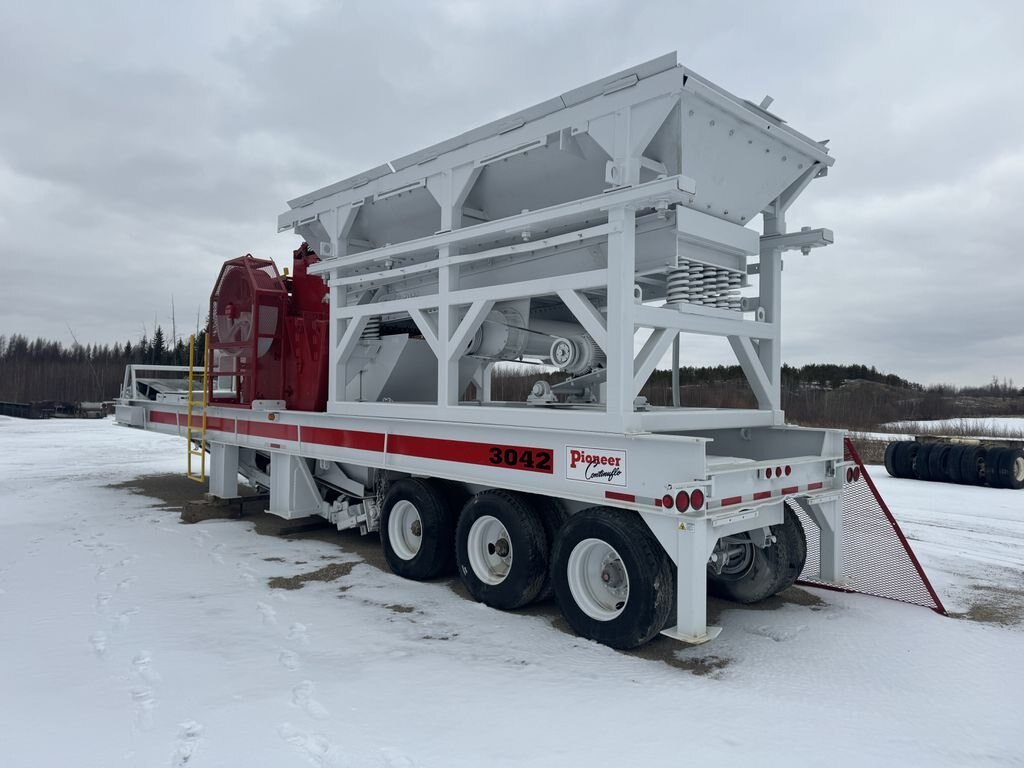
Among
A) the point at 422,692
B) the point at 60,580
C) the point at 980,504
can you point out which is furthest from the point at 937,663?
the point at 980,504

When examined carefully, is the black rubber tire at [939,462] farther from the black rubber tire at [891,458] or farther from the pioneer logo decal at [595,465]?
the pioneer logo decal at [595,465]

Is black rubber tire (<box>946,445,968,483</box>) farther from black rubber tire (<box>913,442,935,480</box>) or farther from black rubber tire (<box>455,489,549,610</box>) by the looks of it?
black rubber tire (<box>455,489,549,610</box>)

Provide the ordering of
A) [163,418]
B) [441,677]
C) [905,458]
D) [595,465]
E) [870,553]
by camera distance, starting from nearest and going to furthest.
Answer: [441,677] → [595,465] → [870,553] → [163,418] → [905,458]

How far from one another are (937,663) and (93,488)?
36.4 ft

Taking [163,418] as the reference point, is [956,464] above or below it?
below

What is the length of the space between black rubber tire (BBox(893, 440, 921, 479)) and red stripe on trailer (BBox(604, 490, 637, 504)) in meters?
10.4

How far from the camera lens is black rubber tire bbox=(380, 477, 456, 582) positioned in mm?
5605

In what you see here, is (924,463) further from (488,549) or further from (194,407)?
(194,407)

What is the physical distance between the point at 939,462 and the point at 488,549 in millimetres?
10149

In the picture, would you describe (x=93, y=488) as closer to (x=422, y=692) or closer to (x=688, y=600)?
(x=422, y=692)

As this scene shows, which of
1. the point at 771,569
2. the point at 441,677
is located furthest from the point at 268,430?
the point at 771,569

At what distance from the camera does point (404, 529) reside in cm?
602

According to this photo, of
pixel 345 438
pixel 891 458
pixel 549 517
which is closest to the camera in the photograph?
pixel 549 517

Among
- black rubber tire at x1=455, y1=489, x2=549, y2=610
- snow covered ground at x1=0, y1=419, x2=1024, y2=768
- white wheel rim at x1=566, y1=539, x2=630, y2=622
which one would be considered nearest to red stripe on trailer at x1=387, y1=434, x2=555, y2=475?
black rubber tire at x1=455, y1=489, x2=549, y2=610
